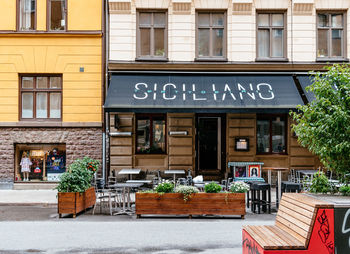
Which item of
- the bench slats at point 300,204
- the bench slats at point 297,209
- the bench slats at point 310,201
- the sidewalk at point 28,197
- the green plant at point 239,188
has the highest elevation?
the bench slats at point 310,201

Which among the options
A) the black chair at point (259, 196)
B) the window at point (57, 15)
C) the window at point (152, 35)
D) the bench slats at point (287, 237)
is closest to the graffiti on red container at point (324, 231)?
the bench slats at point (287, 237)

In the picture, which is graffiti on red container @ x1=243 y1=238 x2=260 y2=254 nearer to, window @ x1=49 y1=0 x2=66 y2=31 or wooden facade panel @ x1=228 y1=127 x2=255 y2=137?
wooden facade panel @ x1=228 y1=127 x2=255 y2=137

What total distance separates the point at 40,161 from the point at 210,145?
7.51m

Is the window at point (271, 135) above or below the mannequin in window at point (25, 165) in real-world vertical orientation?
above

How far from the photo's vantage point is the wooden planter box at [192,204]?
11031 mm

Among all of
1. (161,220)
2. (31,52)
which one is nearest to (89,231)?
(161,220)

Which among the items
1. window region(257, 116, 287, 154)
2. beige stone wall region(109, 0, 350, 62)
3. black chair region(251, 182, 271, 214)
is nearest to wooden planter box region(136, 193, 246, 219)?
black chair region(251, 182, 271, 214)

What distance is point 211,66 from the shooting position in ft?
57.0

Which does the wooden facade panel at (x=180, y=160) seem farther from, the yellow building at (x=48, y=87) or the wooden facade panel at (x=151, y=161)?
the yellow building at (x=48, y=87)

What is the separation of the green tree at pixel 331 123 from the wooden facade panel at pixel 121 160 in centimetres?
1119

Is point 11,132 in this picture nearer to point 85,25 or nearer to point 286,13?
point 85,25

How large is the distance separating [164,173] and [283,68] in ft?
22.2

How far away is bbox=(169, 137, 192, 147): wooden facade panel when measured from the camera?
17328 millimetres

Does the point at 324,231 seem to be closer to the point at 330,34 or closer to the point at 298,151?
the point at 298,151
